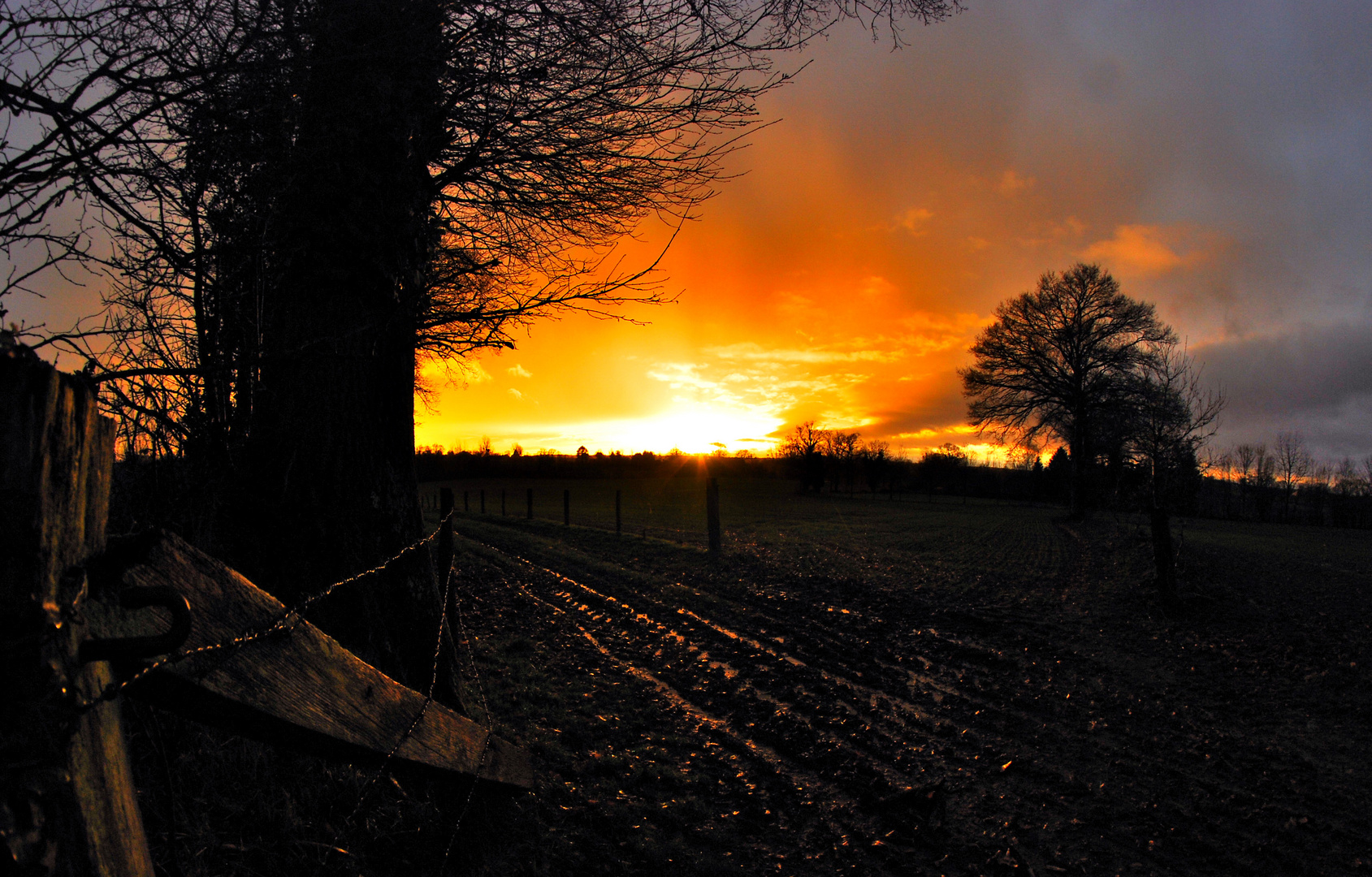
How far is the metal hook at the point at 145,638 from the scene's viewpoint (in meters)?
1.06

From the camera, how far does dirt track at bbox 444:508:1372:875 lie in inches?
151

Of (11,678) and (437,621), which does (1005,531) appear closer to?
(437,621)

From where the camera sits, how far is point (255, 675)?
1547 mm

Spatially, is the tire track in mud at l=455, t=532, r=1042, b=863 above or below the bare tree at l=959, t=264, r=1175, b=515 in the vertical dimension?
below

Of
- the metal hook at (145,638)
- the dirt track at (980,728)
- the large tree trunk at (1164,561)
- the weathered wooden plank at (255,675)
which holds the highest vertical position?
the metal hook at (145,638)

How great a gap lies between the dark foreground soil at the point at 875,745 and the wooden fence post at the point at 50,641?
1.58 meters

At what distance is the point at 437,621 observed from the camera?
418 cm

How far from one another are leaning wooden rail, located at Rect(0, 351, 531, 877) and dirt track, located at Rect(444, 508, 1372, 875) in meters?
3.31

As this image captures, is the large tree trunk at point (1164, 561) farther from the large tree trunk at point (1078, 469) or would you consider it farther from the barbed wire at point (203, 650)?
the large tree trunk at point (1078, 469)

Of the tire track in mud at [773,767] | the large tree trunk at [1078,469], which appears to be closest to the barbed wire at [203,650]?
the tire track in mud at [773,767]

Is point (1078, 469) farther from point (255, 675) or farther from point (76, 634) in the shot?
point (76, 634)

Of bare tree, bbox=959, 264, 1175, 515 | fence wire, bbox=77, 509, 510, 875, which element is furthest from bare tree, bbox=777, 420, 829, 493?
fence wire, bbox=77, 509, 510, 875

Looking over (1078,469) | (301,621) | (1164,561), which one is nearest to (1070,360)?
(1078,469)

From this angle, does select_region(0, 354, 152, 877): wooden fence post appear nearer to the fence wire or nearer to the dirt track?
the fence wire
